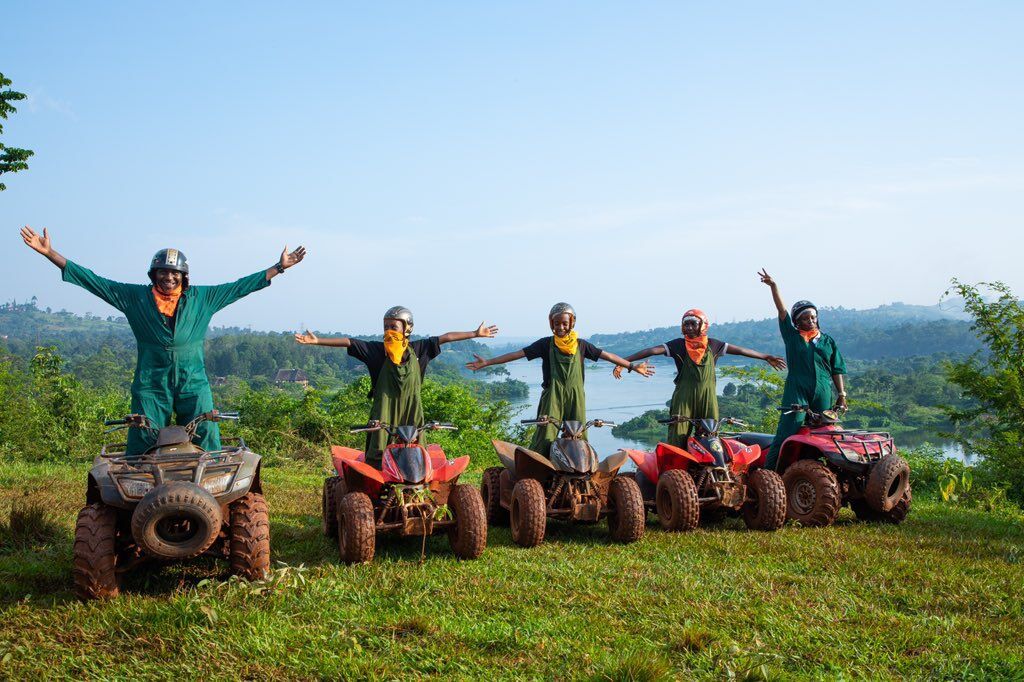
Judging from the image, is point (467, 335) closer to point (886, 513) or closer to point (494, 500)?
point (494, 500)

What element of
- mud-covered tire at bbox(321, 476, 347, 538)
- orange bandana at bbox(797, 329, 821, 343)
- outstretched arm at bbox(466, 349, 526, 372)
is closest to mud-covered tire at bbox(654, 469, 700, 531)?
outstretched arm at bbox(466, 349, 526, 372)

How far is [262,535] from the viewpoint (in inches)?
221

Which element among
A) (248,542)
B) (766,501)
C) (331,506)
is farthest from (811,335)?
(248,542)

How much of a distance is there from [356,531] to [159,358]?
7.12 ft

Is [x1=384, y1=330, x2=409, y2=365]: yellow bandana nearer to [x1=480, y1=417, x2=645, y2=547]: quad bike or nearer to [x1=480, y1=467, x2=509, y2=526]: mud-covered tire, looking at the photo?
[x1=480, y1=417, x2=645, y2=547]: quad bike

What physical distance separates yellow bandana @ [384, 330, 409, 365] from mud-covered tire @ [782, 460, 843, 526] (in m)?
4.29

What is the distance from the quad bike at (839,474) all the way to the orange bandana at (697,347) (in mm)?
1210

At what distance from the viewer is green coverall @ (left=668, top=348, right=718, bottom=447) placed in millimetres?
8836

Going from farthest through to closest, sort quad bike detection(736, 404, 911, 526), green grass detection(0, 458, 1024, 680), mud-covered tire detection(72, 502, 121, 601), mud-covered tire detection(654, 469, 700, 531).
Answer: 1. quad bike detection(736, 404, 911, 526)
2. mud-covered tire detection(654, 469, 700, 531)
3. mud-covered tire detection(72, 502, 121, 601)
4. green grass detection(0, 458, 1024, 680)

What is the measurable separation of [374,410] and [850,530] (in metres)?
4.88

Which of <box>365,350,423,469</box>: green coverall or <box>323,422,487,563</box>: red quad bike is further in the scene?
<box>365,350,423,469</box>: green coverall

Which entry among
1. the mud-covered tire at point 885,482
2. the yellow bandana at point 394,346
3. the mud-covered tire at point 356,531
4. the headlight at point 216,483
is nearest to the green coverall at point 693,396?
the mud-covered tire at point 885,482

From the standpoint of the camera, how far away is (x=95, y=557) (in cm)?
525

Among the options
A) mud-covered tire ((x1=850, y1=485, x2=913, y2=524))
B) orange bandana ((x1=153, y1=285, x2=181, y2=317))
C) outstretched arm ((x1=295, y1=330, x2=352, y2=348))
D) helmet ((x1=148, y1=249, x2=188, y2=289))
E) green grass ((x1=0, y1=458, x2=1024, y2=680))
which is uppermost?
helmet ((x1=148, y1=249, x2=188, y2=289))
